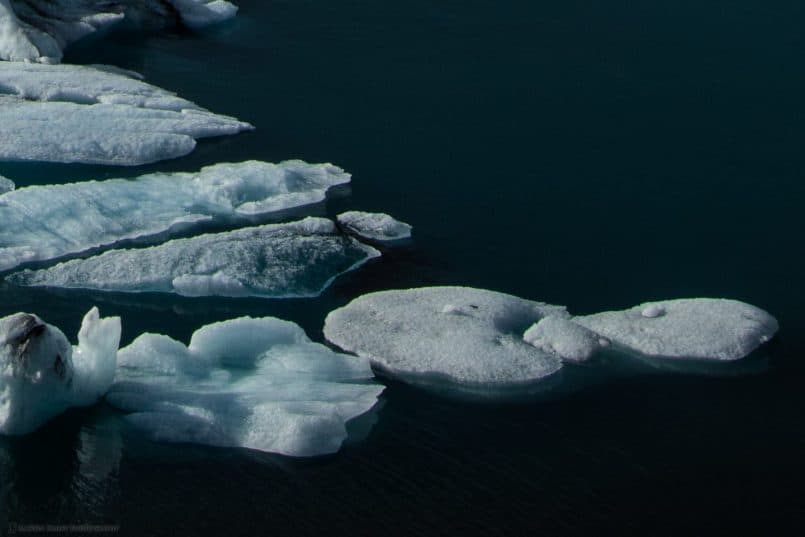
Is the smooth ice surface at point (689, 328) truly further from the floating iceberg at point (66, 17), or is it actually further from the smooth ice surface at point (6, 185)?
the floating iceberg at point (66, 17)

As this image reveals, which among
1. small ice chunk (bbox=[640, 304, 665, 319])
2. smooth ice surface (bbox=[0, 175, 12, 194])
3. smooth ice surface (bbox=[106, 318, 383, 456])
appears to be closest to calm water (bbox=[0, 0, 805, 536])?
smooth ice surface (bbox=[106, 318, 383, 456])

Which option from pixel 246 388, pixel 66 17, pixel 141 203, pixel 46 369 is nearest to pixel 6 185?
pixel 141 203

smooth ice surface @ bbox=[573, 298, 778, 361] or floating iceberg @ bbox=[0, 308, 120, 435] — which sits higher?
smooth ice surface @ bbox=[573, 298, 778, 361]

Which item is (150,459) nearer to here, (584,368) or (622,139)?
(584,368)

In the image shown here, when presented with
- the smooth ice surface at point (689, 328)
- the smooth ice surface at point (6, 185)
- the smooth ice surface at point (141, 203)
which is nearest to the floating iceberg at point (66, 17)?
the smooth ice surface at point (6, 185)

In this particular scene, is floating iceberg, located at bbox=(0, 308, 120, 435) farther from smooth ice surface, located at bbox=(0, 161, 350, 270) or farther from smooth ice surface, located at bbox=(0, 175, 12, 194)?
smooth ice surface, located at bbox=(0, 175, 12, 194)
